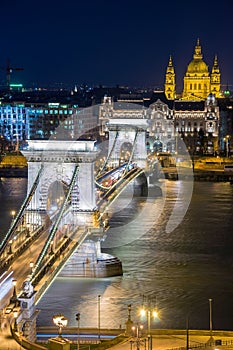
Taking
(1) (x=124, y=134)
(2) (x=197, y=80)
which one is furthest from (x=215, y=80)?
(1) (x=124, y=134)

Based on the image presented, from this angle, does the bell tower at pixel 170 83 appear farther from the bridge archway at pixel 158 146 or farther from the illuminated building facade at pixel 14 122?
the bridge archway at pixel 158 146

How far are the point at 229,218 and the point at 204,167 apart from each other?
1691 centimetres

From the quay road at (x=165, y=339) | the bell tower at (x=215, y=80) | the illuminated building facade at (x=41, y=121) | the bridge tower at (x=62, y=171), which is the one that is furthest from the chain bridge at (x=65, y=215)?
the bell tower at (x=215, y=80)

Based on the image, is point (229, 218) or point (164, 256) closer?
point (164, 256)

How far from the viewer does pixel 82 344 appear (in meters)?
10.7

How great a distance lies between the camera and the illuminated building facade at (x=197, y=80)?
5747 centimetres

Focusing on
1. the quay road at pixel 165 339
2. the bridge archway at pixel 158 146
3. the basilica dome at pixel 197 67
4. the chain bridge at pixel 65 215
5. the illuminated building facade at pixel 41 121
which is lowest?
the bridge archway at pixel 158 146

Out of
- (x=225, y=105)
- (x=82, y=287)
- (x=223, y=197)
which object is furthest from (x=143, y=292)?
(x=225, y=105)

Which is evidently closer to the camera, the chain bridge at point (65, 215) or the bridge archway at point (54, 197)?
the chain bridge at point (65, 215)

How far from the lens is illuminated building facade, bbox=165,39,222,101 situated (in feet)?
189

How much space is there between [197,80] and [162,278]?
141 feet

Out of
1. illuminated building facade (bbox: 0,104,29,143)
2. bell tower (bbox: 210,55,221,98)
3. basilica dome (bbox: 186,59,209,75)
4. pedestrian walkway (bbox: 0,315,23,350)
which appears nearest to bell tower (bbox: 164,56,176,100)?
basilica dome (bbox: 186,59,209,75)

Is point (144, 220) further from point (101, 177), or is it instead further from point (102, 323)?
point (102, 323)

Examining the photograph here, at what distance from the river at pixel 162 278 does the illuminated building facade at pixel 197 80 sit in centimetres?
3233
